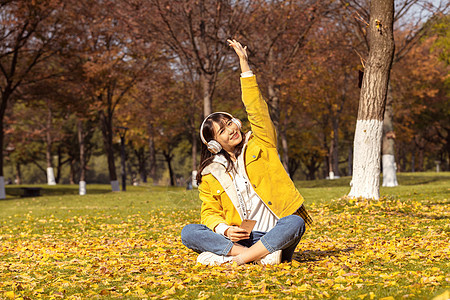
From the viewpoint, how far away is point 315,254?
22.8 ft

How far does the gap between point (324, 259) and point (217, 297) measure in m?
2.18

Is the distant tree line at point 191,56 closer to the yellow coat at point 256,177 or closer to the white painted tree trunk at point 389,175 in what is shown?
the white painted tree trunk at point 389,175

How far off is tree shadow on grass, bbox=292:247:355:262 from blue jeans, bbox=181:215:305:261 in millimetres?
550

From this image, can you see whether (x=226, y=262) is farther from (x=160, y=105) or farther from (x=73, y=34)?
(x=160, y=105)

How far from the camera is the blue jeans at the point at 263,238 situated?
5.54 meters

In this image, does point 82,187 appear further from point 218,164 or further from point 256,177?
point 256,177

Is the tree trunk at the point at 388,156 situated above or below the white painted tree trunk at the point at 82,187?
above

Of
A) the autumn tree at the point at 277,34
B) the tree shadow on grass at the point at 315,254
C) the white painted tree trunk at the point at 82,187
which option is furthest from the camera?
the white painted tree trunk at the point at 82,187

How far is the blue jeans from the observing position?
554 cm

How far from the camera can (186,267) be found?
6.23 meters

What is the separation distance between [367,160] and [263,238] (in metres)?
7.76

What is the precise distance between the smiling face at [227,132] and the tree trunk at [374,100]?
7.74 meters

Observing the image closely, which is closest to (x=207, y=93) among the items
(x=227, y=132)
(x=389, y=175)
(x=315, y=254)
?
(x=389, y=175)

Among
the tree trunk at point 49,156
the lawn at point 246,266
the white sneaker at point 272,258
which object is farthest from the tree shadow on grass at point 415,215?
the tree trunk at point 49,156
